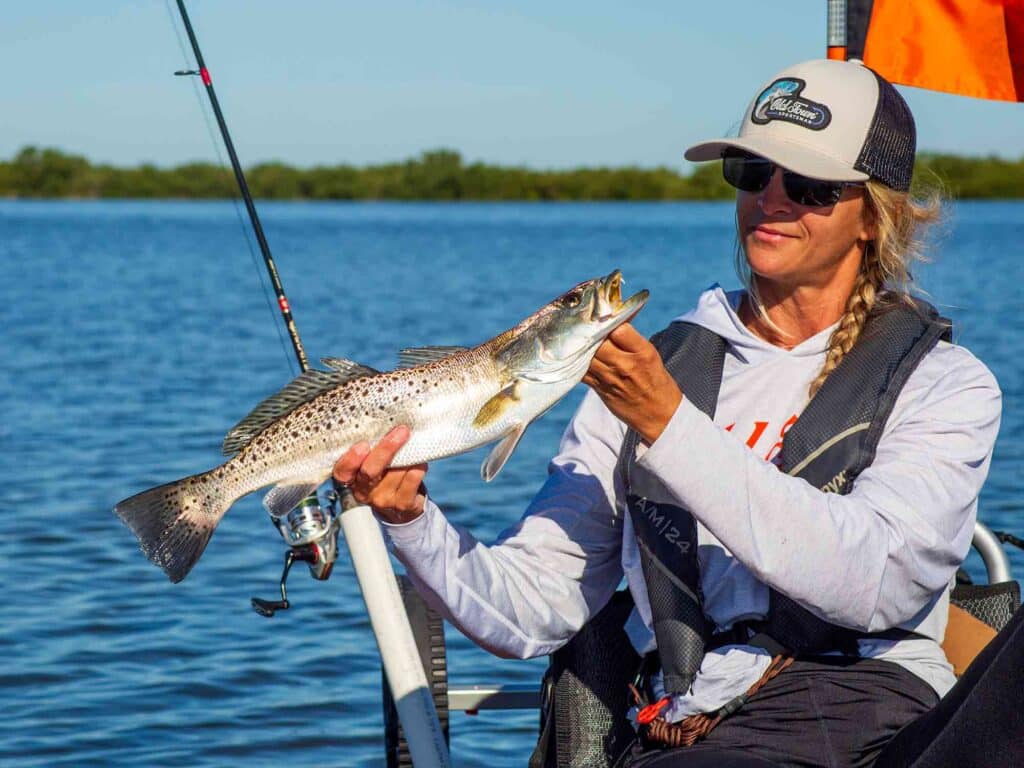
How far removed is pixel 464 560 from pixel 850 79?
56.3 inches

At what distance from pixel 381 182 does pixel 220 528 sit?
110634 mm

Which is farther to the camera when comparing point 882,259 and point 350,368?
point 882,259

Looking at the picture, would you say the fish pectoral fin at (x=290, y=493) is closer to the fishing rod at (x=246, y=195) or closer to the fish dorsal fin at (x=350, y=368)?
the fish dorsal fin at (x=350, y=368)

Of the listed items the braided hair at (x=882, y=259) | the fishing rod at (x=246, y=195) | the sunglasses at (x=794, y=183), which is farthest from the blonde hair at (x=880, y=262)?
the fishing rod at (x=246, y=195)

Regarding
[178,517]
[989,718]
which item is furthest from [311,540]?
[989,718]

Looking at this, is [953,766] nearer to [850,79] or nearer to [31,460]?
[850,79]

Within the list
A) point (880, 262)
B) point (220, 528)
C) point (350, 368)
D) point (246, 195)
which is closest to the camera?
point (350, 368)

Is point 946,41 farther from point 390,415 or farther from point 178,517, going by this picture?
point 178,517

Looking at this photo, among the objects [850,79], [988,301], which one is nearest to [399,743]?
[850,79]

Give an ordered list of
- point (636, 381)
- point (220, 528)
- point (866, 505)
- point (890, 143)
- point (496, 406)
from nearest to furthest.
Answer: point (636, 381) < point (866, 505) < point (496, 406) < point (890, 143) < point (220, 528)

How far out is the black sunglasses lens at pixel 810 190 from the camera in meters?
3.55

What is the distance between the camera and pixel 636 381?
2996 millimetres

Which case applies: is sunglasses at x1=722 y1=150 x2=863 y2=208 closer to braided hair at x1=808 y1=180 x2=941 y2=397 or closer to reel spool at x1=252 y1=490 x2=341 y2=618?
braided hair at x1=808 y1=180 x2=941 y2=397

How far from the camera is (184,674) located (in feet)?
25.6
